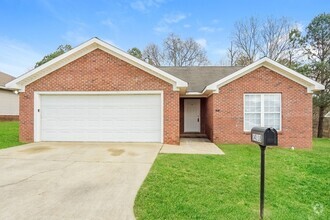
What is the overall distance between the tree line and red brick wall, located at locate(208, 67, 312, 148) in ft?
33.5

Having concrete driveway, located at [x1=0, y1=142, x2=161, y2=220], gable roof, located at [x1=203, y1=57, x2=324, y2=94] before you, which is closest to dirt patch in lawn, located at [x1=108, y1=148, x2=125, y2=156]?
concrete driveway, located at [x1=0, y1=142, x2=161, y2=220]

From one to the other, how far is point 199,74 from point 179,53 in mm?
20561

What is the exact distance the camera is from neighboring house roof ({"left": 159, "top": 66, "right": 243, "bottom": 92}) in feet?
49.0

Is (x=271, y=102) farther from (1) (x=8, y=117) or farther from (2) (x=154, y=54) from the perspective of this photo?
(2) (x=154, y=54)

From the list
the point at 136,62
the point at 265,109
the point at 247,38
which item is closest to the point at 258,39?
the point at 247,38

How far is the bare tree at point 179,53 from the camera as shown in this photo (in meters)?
36.2

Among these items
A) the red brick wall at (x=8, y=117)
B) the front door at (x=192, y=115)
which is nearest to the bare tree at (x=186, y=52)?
the red brick wall at (x=8, y=117)

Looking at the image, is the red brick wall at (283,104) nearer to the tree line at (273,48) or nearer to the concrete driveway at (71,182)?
the concrete driveway at (71,182)

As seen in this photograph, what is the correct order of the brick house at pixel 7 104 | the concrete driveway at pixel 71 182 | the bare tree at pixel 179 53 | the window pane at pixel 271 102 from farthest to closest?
the bare tree at pixel 179 53
the brick house at pixel 7 104
the window pane at pixel 271 102
the concrete driveway at pixel 71 182

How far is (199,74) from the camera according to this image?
16734 millimetres

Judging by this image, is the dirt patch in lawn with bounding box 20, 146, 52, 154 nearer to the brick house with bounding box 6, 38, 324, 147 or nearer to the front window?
the brick house with bounding box 6, 38, 324, 147

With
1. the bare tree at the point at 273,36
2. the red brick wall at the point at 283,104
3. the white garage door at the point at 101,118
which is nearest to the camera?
the white garage door at the point at 101,118

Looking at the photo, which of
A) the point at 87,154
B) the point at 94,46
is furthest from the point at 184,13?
the point at 87,154

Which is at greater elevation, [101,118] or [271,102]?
[271,102]
